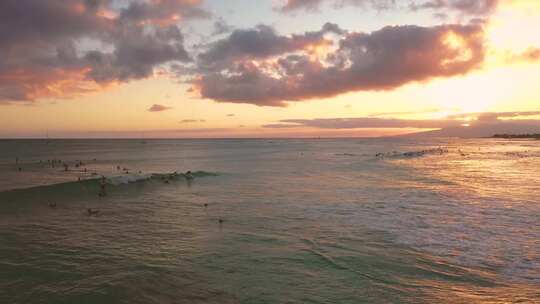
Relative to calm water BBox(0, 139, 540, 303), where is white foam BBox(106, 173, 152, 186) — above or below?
above

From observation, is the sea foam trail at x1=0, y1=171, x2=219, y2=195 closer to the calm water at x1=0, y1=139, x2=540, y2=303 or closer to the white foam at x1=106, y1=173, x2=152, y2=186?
the white foam at x1=106, y1=173, x2=152, y2=186

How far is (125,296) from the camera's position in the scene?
33.0 ft

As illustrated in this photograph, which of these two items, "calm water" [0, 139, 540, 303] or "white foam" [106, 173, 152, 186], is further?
"white foam" [106, 173, 152, 186]

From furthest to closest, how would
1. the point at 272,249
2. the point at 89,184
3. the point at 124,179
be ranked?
the point at 124,179, the point at 89,184, the point at 272,249

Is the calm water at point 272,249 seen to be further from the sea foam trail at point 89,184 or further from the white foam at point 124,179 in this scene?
the white foam at point 124,179

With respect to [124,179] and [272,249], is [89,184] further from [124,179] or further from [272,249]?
[272,249]

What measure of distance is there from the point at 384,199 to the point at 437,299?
16423 mm

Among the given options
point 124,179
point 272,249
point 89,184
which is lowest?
point 272,249

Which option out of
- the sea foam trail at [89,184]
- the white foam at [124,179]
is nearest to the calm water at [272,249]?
the sea foam trail at [89,184]

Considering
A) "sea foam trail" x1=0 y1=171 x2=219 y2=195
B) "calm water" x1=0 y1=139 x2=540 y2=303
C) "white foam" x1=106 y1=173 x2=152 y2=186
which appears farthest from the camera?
"white foam" x1=106 y1=173 x2=152 y2=186

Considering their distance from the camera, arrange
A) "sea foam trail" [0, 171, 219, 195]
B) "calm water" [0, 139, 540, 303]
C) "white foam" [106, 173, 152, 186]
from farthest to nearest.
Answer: "white foam" [106, 173, 152, 186] < "sea foam trail" [0, 171, 219, 195] < "calm water" [0, 139, 540, 303]

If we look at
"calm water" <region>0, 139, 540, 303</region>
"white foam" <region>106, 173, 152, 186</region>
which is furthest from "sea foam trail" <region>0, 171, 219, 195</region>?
"calm water" <region>0, 139, 540, 303</region>

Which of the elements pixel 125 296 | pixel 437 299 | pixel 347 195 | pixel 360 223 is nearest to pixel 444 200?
pixel 347 195

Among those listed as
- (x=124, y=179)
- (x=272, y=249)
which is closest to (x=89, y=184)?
(x=124, y=179)
